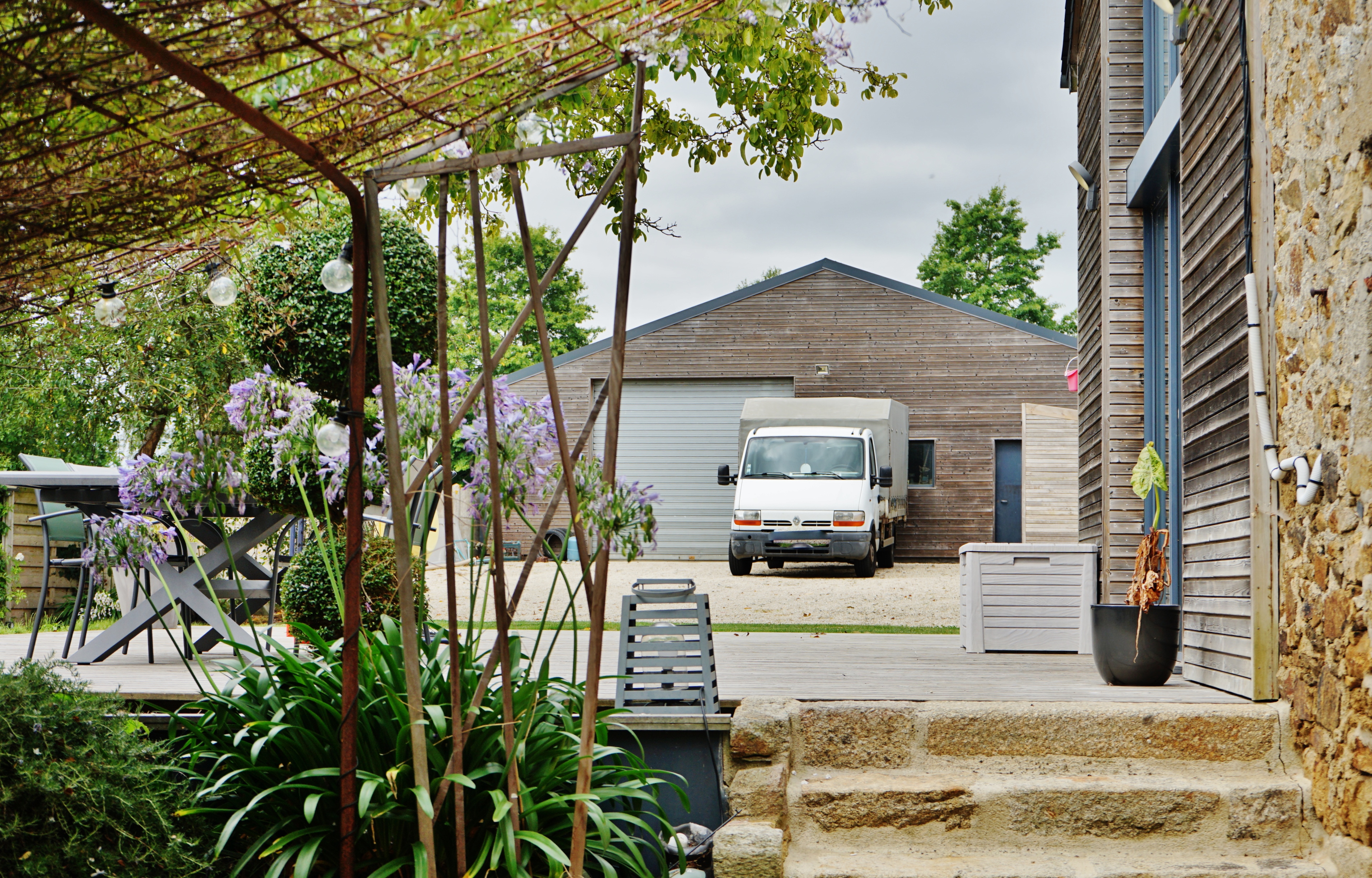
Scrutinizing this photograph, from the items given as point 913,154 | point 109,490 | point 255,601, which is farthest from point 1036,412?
point 913,154

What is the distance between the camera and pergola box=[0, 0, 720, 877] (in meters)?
1.68

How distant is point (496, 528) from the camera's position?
2.15 meters

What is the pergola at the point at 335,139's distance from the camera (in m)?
1.68

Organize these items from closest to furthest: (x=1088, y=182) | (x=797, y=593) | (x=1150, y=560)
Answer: (x=1150, y=560) → (x=1088, y=182) → (x=797, y=593)

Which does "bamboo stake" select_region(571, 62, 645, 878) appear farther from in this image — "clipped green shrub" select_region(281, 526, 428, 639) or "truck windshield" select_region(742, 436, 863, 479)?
"truck windshield" select_region(742, 436, 863, 479)

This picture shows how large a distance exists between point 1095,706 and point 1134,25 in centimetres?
419

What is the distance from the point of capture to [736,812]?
3.13 meters

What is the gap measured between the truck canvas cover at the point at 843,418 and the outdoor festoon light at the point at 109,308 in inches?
462

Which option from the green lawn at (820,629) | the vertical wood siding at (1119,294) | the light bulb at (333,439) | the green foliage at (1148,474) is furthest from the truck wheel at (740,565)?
the light bulb at (333,439)

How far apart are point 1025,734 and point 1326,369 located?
1430mm

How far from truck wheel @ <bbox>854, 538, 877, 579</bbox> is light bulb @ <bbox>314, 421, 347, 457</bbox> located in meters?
11.4

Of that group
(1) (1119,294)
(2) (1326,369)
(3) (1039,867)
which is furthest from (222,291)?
(1) (1119,294)

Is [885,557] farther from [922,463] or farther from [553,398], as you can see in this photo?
[553,398]

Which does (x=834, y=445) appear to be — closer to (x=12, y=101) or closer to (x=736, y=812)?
(x=736, y=812)
